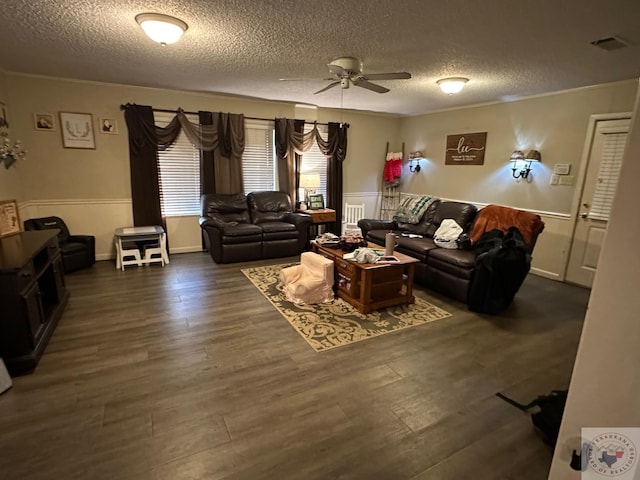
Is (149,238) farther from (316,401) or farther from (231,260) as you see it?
(316,401)

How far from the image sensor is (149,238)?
4.68 meters

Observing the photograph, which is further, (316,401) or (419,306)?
(419,306)

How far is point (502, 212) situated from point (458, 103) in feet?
7.61

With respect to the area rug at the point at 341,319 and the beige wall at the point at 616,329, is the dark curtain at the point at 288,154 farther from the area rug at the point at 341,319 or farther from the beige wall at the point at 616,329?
the beige wall at the point at 616,329

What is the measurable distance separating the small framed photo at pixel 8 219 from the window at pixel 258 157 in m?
3.02

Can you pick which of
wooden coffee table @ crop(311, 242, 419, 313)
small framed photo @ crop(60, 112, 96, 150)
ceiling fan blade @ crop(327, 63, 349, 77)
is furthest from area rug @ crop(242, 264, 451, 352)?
small framed photo @ crop(60, 112, 96, 150)

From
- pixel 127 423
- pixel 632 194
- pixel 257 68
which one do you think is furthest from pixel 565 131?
pixel 127 423

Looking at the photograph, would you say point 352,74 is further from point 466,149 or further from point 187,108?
point 466,149

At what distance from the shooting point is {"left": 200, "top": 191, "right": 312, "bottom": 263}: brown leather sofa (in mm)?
4797

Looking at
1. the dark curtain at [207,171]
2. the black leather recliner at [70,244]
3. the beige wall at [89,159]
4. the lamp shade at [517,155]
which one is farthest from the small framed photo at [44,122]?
the lamp shade at [517,155]

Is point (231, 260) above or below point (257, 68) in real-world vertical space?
below

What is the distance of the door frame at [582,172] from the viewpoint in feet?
13.0

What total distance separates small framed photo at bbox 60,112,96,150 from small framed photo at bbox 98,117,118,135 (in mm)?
128

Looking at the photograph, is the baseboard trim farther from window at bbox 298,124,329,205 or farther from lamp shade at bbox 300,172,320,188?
window at bbox 298,124,329,205
